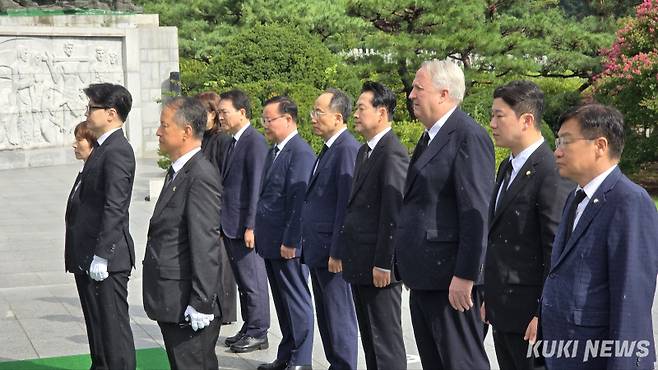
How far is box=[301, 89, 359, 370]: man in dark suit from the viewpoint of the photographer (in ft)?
17.4

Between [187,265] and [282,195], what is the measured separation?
1627 millimetres

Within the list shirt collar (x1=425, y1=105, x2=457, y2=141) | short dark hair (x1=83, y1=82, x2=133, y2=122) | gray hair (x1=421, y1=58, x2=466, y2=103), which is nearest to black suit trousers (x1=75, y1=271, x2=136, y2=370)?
short dark hair (x1=83, y1=82, x2=133, y2=122)

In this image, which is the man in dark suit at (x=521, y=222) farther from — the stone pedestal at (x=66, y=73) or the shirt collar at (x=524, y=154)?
the stone pedestal at (x=66, y=73)

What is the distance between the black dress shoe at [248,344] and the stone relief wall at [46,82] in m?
A: 12.1

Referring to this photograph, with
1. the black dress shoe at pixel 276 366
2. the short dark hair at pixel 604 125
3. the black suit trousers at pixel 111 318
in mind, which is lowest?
the black dress shoe at pixel 276 366

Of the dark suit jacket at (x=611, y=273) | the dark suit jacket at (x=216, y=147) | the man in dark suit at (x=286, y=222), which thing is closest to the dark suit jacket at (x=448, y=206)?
the dark suit jacket at (x=611, y=273)

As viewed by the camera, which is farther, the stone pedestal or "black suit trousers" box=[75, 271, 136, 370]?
the stone pedestal

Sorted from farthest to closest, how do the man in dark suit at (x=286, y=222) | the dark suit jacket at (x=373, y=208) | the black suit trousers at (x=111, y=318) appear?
the man in dark suit at (x=286, y=222), the black suit trousers at (x=111, y=318), the dark suit jacket at (x=373, y=208)

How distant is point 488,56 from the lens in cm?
A: 1523

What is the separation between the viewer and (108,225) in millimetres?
5004

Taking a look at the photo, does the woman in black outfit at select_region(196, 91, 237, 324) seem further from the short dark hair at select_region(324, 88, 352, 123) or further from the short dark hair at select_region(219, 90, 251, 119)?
the short dark hair at select_region(324, 88, 352, 123)

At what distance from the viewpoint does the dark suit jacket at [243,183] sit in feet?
20.9

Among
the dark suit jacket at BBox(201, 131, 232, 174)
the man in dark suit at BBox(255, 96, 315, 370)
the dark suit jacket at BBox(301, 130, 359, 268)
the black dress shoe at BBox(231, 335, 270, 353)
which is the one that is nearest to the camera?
the dark suit jacket at BBox(301, 130, 359, 268)

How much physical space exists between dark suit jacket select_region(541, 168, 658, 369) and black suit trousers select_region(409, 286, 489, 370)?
92cm
